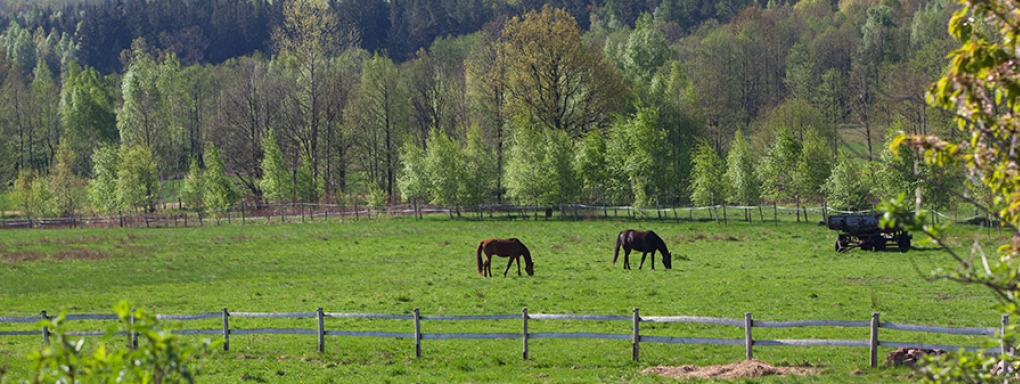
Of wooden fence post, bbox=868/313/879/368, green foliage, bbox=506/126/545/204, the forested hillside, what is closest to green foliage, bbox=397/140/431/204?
the forested hillside

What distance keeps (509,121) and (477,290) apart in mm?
40182

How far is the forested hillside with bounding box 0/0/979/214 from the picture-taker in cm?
5788

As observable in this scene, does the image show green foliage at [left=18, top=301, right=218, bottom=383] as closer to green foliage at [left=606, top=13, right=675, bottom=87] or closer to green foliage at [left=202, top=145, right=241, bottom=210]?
green foliage at [left=202, top=145, right=241, bottom=210]

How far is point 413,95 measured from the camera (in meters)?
80.5

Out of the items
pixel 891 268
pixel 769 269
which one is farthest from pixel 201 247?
pixel 891 268

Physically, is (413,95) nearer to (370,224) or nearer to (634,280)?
(370,224)

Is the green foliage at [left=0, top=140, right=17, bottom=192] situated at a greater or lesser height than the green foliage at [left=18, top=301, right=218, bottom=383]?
greater

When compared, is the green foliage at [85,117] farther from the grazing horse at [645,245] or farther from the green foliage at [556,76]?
the grazing horse at [645,245]

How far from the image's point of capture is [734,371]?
15.0m

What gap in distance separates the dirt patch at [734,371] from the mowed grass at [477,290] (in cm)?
46

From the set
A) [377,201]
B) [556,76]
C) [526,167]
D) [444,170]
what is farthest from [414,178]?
[556,76]

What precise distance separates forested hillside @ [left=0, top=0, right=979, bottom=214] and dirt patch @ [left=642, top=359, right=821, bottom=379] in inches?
851

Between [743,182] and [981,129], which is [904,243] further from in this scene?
[981,129]

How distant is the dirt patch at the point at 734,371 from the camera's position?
1480 cm
